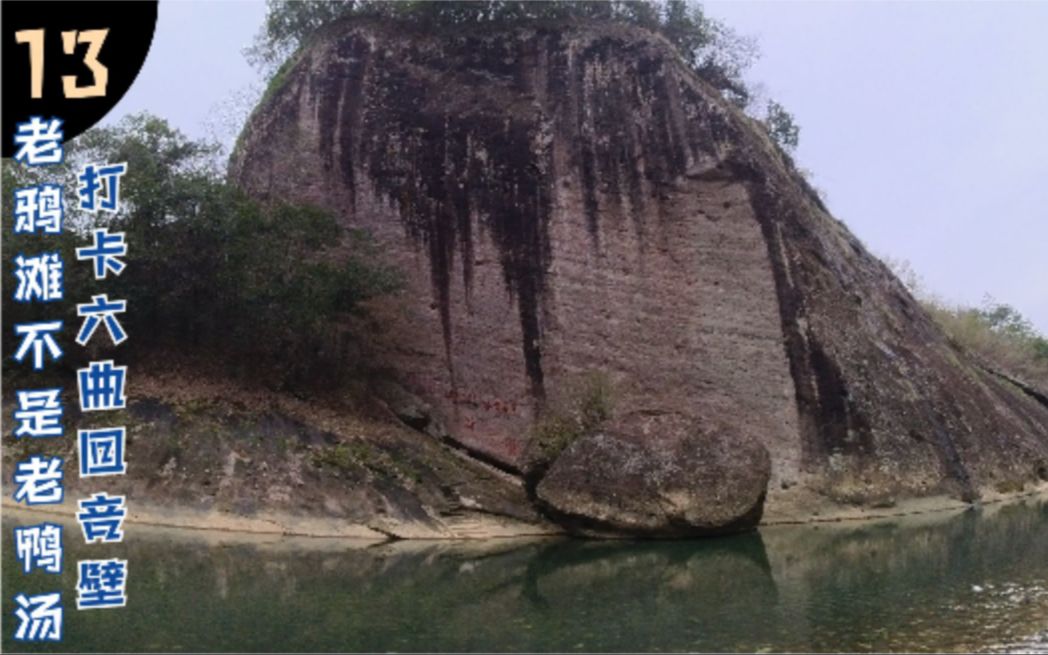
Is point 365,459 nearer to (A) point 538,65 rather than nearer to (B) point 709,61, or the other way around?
(A) point 538,65

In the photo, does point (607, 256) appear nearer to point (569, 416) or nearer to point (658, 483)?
point (569, 416)

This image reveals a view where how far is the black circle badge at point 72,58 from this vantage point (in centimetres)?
834

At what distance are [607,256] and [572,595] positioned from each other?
489 inches

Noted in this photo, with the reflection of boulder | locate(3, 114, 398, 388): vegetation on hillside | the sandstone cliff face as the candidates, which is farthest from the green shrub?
locate(3, 114, 398, 388): vegetation on hillside

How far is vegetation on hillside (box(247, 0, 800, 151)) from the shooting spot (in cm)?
2592

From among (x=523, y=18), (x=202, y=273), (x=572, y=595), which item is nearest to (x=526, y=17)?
(x=523, y=18)

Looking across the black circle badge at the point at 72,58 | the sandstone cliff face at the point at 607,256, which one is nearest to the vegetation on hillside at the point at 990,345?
the sandstone cliff face at the point at 607,256

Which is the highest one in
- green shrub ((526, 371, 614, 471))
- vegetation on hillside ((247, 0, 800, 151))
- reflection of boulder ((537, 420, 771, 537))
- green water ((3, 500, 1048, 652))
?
vegetation on hillside ((247, 0, 800, 151))

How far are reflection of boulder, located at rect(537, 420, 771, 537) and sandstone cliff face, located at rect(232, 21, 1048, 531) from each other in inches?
132

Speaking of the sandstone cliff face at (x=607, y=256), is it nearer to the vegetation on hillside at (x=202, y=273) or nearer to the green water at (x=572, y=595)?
the vegetation on hillside at (x=202, y=273)

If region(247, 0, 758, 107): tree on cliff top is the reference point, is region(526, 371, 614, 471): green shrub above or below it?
below

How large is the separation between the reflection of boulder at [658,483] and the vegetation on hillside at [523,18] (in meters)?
12.1

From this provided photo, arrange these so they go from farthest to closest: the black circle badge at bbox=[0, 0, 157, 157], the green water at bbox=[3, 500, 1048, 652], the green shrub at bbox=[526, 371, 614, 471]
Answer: the green shrub at bbox=[526, 371, 614, 471]
the green water at bbox=[3, 500, 1048, 652]
the black circle badge at bbox=[0, 0, 157, 157]

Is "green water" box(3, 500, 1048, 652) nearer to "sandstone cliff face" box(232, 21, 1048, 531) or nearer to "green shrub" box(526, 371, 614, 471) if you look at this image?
"green shrub" box(526, 371, 614, 471)
